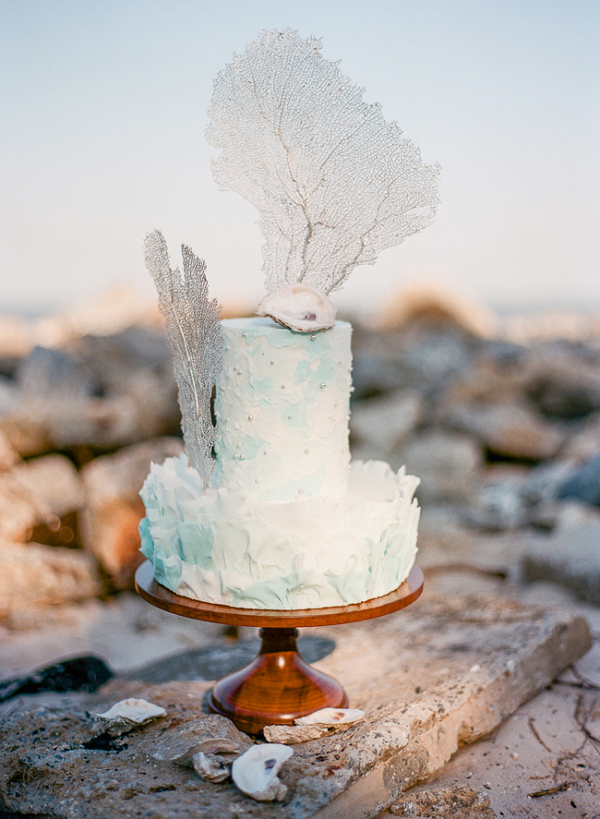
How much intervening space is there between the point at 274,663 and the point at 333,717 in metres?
0.32

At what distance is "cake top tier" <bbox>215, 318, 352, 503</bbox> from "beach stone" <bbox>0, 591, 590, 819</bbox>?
2.73 ft

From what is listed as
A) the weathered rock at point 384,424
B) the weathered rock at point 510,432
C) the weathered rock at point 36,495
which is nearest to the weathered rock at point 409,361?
the weathered rock at point 384,424

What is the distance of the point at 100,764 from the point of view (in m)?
2.17

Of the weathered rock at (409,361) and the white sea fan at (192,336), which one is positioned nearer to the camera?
the white sea fan at (192,336)

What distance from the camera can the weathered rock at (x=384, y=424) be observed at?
26.6ft

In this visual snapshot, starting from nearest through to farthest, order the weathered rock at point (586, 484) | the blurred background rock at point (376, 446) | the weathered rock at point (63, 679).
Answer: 1. the weathered rock at point (63, 679)
2. the blurred background rock at point (376, 446)
3. the weathered rock at point (586, 484)

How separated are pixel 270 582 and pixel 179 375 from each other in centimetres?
80

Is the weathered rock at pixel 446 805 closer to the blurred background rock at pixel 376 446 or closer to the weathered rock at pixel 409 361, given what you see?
the blurred background rock at pixel 376 446

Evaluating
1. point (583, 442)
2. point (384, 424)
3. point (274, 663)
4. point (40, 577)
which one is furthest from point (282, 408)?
point (583, 442)

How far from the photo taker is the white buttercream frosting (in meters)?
2.11

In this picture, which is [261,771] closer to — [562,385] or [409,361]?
[562,385]

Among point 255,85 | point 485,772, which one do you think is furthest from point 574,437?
point 255,85

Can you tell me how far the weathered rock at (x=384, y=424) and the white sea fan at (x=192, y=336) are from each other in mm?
5639

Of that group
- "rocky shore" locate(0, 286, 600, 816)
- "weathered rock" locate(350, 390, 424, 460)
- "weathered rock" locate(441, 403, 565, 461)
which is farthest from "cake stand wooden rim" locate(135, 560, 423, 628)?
"weathered rock" locate(441, 403, 565, 461)
